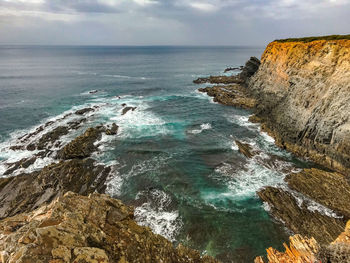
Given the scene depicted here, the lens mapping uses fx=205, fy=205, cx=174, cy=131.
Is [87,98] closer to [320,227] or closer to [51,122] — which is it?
[51,122]

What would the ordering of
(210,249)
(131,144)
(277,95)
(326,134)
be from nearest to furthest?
(210,249) → (326,134) → (131,144) → (277,95)

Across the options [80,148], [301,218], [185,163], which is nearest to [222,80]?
[185,163]

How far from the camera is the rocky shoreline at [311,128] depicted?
2252 cm

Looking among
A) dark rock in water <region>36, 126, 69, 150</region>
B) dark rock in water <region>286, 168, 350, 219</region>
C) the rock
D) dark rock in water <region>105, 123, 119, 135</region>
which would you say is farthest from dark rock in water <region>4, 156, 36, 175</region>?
the rock

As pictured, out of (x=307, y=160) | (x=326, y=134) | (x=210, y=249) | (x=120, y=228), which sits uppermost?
(x=120, y=228)

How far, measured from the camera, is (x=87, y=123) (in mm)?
49375

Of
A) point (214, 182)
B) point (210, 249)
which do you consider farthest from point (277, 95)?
point (210, 249)

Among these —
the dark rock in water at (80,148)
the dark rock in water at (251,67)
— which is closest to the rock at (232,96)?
the dark rock in water at (251,67)

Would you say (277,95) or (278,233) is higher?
(277,95)

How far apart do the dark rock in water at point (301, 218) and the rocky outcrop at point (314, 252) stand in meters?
9.93

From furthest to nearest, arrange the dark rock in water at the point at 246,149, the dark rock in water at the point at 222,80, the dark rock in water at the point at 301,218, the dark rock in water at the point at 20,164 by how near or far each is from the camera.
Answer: the dark rock in water at the point at 222,80 → the dark rock in water at the point at 246,149 → the dark rock in water at the point at 20,164 → the dark rock in water at the point at 301,218

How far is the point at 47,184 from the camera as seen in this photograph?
2809 cm

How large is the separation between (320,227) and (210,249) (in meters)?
11.7

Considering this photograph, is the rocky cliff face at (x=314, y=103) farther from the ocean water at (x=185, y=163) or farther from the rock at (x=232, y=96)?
the rock at (x=232, y=96)
